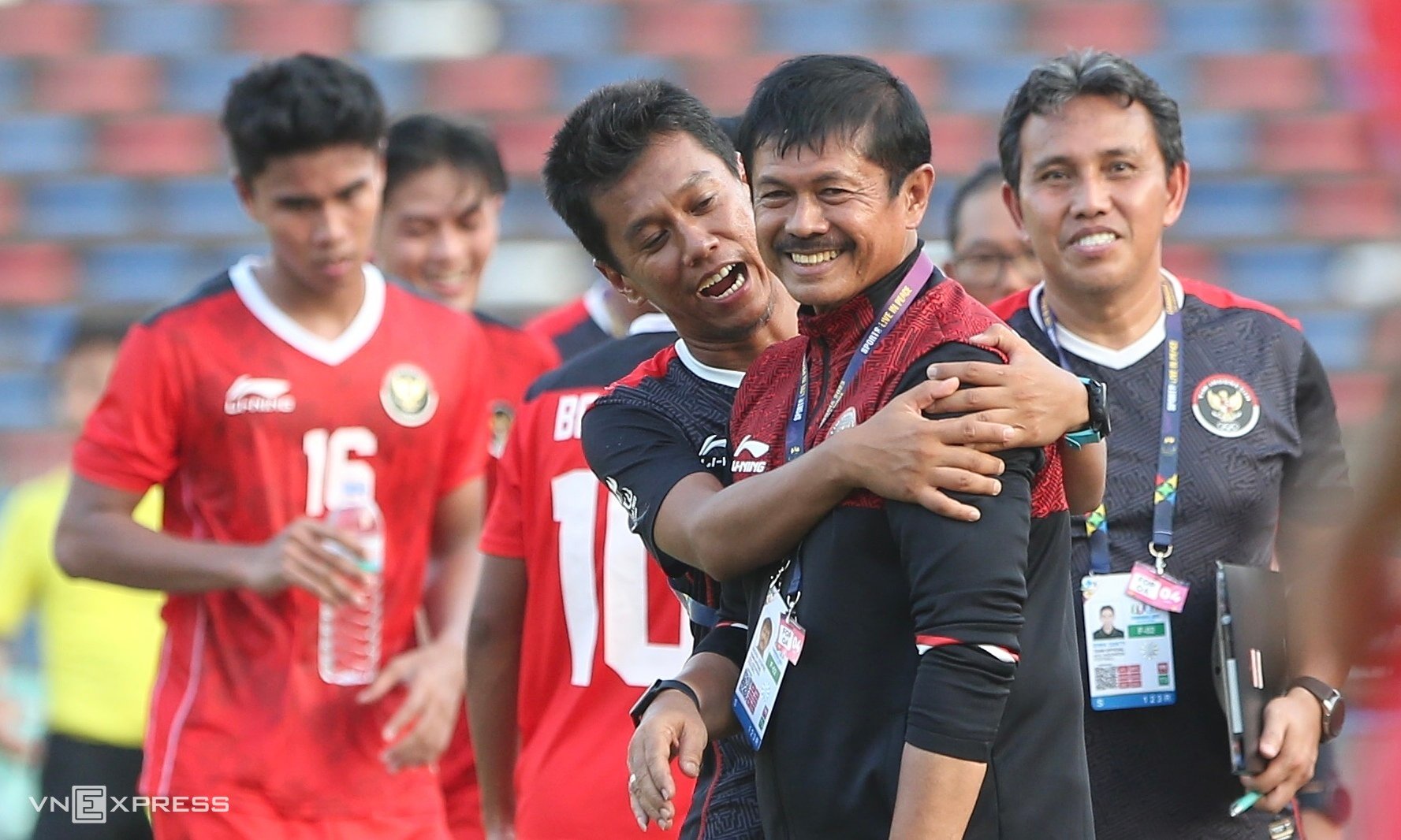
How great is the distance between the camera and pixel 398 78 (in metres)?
8.98

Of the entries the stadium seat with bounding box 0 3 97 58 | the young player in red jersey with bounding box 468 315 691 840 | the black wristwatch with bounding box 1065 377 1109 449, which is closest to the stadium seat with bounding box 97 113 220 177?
the stadium seat with bounding box 0 3 97 58

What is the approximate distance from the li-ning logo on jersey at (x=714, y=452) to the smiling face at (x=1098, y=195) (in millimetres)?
968

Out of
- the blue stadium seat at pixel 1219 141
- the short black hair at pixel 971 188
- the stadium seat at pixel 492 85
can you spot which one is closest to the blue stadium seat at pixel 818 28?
the stadium seat at pixel 492 85

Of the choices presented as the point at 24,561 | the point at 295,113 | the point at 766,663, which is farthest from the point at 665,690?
the point at 24,561

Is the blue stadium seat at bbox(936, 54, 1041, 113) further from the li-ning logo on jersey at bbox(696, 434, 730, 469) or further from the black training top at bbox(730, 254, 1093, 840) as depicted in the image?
the black training top at bbox(730, 254, 1093, 840)

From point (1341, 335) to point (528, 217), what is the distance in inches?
138

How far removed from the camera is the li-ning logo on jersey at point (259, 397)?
4266 mm

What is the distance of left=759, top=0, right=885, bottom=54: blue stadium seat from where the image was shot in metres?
9.00

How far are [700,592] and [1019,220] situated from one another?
3.96 ft

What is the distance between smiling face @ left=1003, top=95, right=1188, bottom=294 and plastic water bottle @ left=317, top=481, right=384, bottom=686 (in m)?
1.60

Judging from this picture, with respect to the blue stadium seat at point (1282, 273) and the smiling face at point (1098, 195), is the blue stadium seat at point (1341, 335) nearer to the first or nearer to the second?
the blue stadium seat at point (1282, 273)

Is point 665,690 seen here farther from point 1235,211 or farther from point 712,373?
point 1235,211

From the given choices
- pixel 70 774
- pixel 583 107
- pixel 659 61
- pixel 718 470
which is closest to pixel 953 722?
pixel 718 470

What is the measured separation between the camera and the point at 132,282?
863 cm
